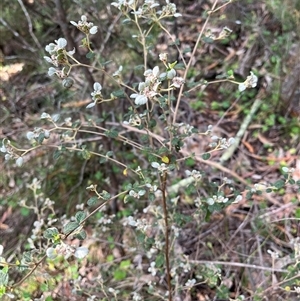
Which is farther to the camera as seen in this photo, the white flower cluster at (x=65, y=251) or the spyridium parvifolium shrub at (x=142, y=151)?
the spyridium parvifolium shrub at (x=142, y=151)

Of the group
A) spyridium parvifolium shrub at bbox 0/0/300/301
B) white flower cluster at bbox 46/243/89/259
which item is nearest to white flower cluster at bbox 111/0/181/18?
spyridium parvifolium shrub at bbox 0/0/300/301

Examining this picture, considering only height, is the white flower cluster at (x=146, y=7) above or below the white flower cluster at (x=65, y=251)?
above

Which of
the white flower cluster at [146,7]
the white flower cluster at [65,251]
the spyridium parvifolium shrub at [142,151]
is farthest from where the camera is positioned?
the white flower cluster at [146,7]

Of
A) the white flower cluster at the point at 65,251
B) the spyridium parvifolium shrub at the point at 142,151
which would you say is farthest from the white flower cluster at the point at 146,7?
the white flower cluster at the point at 65,251

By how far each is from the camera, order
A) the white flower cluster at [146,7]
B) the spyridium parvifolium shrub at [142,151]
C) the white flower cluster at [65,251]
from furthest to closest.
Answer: the white flower cluster at [146,7]
the spyridium parvifolium shrub at [142,151]
the white flower cluster at [65,251]

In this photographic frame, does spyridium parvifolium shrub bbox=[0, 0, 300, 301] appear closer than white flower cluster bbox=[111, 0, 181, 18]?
Yes

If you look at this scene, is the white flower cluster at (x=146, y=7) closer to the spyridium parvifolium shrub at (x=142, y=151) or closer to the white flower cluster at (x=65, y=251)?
the spyridium parvifolium shrub at (x=142, y=151)

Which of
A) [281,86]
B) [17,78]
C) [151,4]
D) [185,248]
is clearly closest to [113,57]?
[17,78]

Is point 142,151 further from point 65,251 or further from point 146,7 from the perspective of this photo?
point 65,251

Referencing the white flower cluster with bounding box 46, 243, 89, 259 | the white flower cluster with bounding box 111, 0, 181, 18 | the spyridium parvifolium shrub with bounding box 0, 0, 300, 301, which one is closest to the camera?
the white flower cluster with bounding box 46, 243, 89, 259

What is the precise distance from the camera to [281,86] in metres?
2.44

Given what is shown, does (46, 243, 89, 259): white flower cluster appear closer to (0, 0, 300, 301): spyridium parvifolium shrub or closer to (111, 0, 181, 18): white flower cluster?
(0, 0, 300, 301): spyridium parvifolium shrub

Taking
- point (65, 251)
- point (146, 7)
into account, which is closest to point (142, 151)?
point (146, 7)

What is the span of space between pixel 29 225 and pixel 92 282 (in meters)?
0.56
